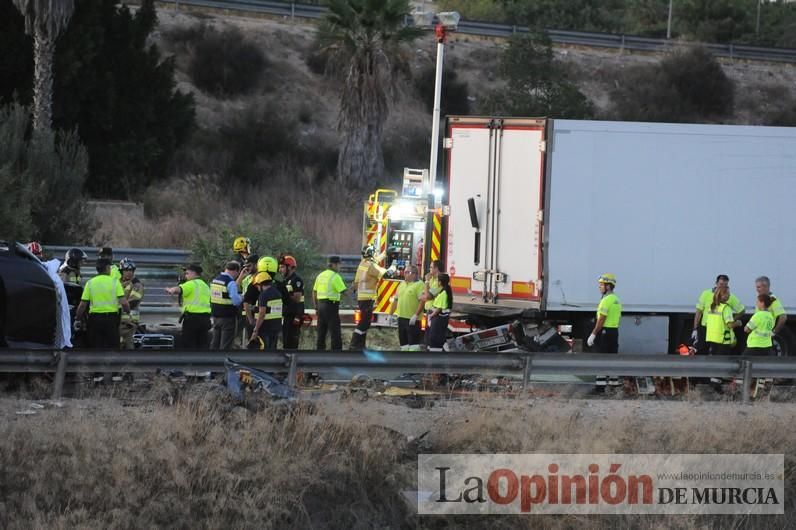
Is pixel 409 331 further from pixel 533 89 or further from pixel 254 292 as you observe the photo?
pixel 533 89

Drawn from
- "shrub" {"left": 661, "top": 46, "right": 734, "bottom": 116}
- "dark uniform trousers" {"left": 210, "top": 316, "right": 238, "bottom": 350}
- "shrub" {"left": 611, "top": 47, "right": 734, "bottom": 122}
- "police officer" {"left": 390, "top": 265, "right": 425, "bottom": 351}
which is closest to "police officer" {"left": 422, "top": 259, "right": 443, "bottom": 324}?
"police officer" {"left": 390, "top": 265, "right": 425, "bottom": 351}

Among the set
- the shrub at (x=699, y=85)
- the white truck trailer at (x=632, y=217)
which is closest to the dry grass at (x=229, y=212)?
the white truck trailer at (x=632, y=217)

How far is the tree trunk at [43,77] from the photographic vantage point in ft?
91.5

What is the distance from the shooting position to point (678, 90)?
170 feet

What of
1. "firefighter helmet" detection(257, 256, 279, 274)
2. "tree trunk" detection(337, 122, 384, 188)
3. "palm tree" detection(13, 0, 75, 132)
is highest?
"palm tree" detection(13, 0, 75, 132)

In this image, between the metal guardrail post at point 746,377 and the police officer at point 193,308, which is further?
the police officer at point 193,308

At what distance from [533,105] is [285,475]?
97.5ft

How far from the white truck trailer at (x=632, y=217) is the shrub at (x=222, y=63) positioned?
99.9 ft

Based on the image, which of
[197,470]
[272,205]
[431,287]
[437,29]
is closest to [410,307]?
[431,287]

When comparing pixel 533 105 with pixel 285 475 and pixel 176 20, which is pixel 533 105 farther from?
pixel 285 475

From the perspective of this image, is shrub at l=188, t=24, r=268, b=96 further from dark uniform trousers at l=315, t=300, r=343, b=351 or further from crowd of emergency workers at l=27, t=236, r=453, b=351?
dark uniform trousers at l=315, t=300, r=343, b=351

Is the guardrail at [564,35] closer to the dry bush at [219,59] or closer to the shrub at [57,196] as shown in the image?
the dry bush at [219,59]

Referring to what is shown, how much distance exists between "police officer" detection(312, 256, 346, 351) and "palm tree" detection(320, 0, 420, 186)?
56.7 ft

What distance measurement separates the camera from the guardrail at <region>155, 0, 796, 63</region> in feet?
167
